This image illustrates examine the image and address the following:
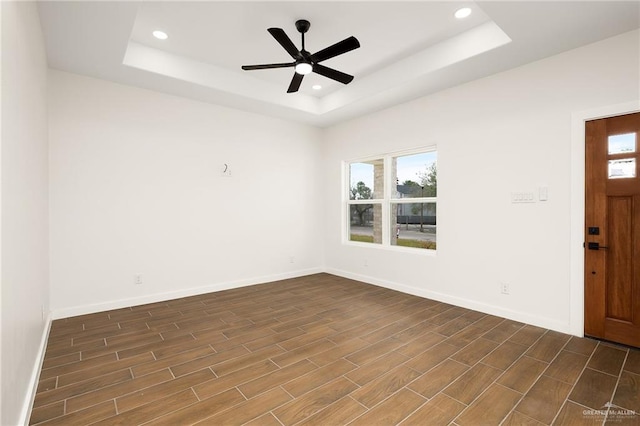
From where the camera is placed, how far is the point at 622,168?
272 centimetres

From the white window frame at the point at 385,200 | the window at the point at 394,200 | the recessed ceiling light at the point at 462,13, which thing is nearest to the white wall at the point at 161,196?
the white window frame at the point at 385,200

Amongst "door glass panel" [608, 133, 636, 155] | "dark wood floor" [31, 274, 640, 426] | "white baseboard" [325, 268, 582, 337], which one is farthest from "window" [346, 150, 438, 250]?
"door glass panel" [608, 133, 636, 155]

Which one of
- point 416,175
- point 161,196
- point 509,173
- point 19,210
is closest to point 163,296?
point 161,196

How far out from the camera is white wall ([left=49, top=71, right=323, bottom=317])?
3506mm

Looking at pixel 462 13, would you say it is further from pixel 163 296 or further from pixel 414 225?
pixel 163 296

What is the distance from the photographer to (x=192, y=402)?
76.8 inches

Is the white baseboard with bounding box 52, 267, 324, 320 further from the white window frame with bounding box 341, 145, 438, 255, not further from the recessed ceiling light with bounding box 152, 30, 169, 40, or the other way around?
Answer: the recessed ceiling light with bounding box 152, 30, 169, 40

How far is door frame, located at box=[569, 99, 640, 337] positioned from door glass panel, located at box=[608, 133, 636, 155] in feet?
0.65

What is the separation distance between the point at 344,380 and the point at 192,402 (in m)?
1.01

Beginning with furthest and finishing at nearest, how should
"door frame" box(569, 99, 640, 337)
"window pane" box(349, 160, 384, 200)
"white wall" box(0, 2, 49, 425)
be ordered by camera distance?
→ "window pane" box(349, 160, 384, 200) → "door frame" box(569, 99, 640, 337) → "white wall" box(0, 2, 49, 425)

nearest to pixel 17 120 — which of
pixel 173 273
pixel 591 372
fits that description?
pixel 173 273

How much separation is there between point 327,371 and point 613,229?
9.26ft

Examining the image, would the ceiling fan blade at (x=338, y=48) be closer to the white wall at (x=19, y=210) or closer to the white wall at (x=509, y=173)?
the white wall at (x=509, y=173)

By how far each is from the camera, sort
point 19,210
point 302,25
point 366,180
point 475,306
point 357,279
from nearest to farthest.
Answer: point 19,210 → point 302,25 → point 475,306 → point 357,279 → point 366,180
